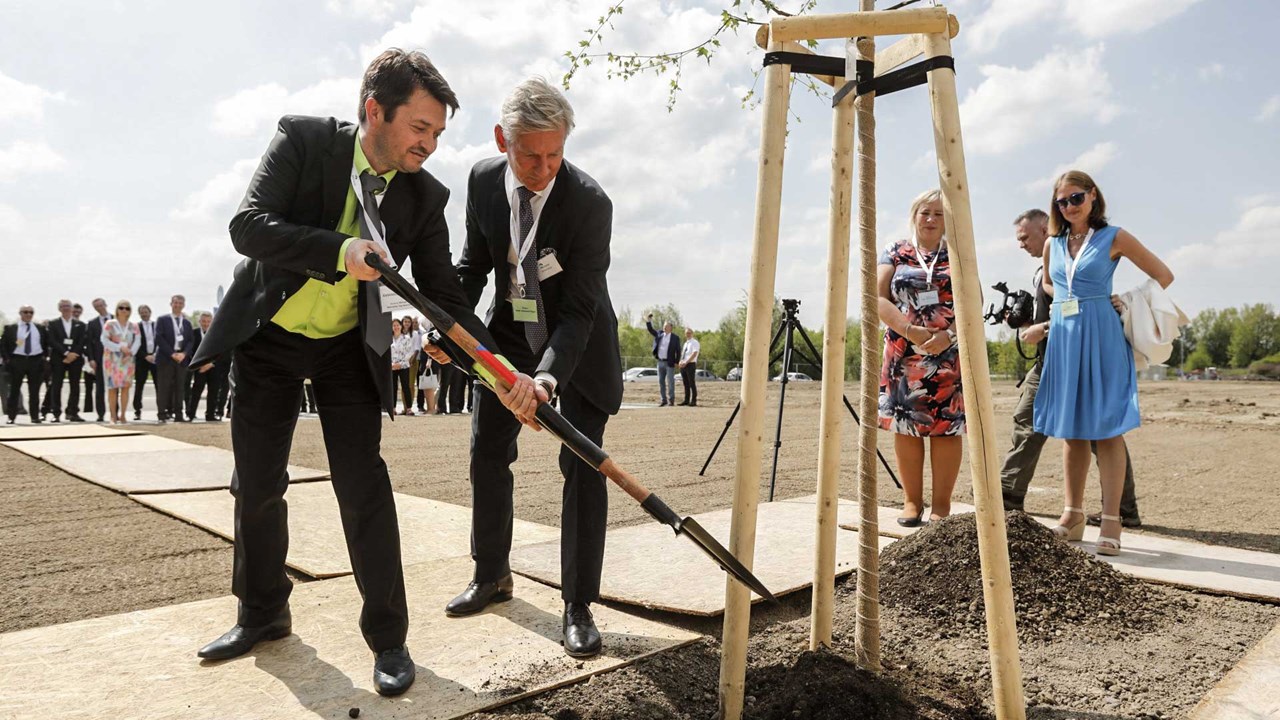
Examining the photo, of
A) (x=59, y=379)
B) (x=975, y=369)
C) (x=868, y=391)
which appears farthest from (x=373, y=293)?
(x=59, y=379)

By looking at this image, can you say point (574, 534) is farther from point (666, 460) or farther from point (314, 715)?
point (666, 460)

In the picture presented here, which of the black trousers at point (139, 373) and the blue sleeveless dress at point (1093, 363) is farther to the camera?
the black trousers at point (139, 373)

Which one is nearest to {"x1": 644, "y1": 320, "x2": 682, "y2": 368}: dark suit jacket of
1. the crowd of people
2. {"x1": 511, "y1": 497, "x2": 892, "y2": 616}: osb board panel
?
the crowd of people

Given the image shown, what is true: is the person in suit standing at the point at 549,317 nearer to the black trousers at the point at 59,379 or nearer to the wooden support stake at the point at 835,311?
the wooden support stake at the point at 835,311

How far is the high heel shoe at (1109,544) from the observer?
14.0 feet

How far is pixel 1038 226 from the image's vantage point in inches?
234

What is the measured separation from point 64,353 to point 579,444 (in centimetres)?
1615

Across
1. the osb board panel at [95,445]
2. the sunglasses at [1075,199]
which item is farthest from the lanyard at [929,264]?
the osb board panel at [95,445]

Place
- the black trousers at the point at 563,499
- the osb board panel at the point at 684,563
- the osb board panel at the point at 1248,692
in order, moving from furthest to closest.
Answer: the osb board panel at the point at 684,563 → the black trousers at the point at 563,499 → the osb board panel at the point at 1248,692

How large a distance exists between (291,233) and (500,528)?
56.5 inches

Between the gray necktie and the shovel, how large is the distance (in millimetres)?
211


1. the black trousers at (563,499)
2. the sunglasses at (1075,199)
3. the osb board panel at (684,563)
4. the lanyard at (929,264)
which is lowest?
the osb board panel at (684,563)

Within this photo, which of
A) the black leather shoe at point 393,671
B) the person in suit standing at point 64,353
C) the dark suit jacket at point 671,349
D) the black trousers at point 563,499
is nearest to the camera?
the black leather shoe at point 393,671

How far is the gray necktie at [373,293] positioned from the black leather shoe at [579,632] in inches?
43.8
